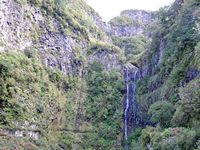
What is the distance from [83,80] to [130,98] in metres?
9.18

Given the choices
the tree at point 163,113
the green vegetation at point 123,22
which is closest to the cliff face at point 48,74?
the tree at point 163,113

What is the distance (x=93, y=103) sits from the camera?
201ft

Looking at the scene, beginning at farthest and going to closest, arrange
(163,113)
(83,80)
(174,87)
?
(83,80) → (174,87) → (163,113)

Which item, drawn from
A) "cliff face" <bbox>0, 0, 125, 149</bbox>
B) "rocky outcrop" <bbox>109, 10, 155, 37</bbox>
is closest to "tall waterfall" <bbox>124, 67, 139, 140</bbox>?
"cliff face" <bbox>0, 0, 125, 149</bbox>

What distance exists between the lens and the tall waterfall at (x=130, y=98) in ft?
191

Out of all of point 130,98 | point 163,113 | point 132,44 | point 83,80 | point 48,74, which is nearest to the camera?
point 163,113

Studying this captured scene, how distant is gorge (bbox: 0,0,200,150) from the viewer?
143ft

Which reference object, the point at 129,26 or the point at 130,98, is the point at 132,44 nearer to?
the point at 129,26

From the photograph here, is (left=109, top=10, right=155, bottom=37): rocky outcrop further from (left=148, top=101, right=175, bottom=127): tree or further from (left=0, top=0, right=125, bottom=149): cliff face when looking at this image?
(left=148, top=101, right=175, bottom=127): tree

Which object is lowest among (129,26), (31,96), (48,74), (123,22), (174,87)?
(31,96)

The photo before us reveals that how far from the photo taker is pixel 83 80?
65875 mm

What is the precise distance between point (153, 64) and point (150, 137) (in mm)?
26622

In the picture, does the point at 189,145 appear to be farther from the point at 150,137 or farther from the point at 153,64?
the point at 153,64

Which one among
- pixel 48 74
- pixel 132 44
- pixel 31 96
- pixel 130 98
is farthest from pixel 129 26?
pixel 31 96
